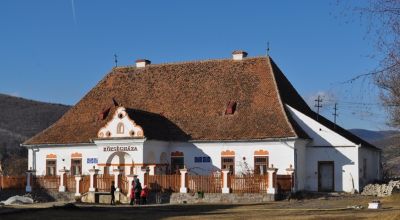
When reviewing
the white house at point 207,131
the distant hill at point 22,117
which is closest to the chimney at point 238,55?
the white house at point 207,131

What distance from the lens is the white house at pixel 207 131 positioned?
42.0 meters

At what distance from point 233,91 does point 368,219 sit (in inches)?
1004

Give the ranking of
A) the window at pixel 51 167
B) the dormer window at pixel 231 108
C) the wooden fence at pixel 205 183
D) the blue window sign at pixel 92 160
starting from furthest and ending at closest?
1. the window at pixel 51 167
2. the blue window sign at pixel 92 160
3. the dormer window at pixel 231 108
4. the wooden fence at pixel 205 183

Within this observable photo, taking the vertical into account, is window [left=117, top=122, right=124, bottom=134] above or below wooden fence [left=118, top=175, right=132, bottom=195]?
above

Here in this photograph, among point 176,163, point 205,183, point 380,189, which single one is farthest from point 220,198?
point 380,189

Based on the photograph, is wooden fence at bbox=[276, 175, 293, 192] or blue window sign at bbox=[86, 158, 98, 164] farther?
blue window sign at bbox=[86, 158, 98, 164]

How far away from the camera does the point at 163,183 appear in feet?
133

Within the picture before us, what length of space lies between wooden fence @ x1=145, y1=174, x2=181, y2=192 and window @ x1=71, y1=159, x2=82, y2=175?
290 inches

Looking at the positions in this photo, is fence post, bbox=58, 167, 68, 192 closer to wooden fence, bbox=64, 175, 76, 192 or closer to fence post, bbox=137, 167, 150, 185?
wooden fence, bbox=64, 175, 76, 192

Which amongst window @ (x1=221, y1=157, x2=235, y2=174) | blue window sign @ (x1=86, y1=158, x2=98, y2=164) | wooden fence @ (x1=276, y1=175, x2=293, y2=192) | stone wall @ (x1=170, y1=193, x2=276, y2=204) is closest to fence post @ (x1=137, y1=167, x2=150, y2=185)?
stone wall @ (x1=170, y1=193, x2=276, y2=204)

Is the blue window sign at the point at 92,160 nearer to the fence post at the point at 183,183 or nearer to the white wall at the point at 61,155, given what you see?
the white wall at the point at 61,155

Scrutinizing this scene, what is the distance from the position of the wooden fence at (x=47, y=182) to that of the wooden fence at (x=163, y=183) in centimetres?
672

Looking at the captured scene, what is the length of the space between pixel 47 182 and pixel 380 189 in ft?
65.1

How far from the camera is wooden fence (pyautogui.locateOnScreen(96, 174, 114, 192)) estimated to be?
41.5m
